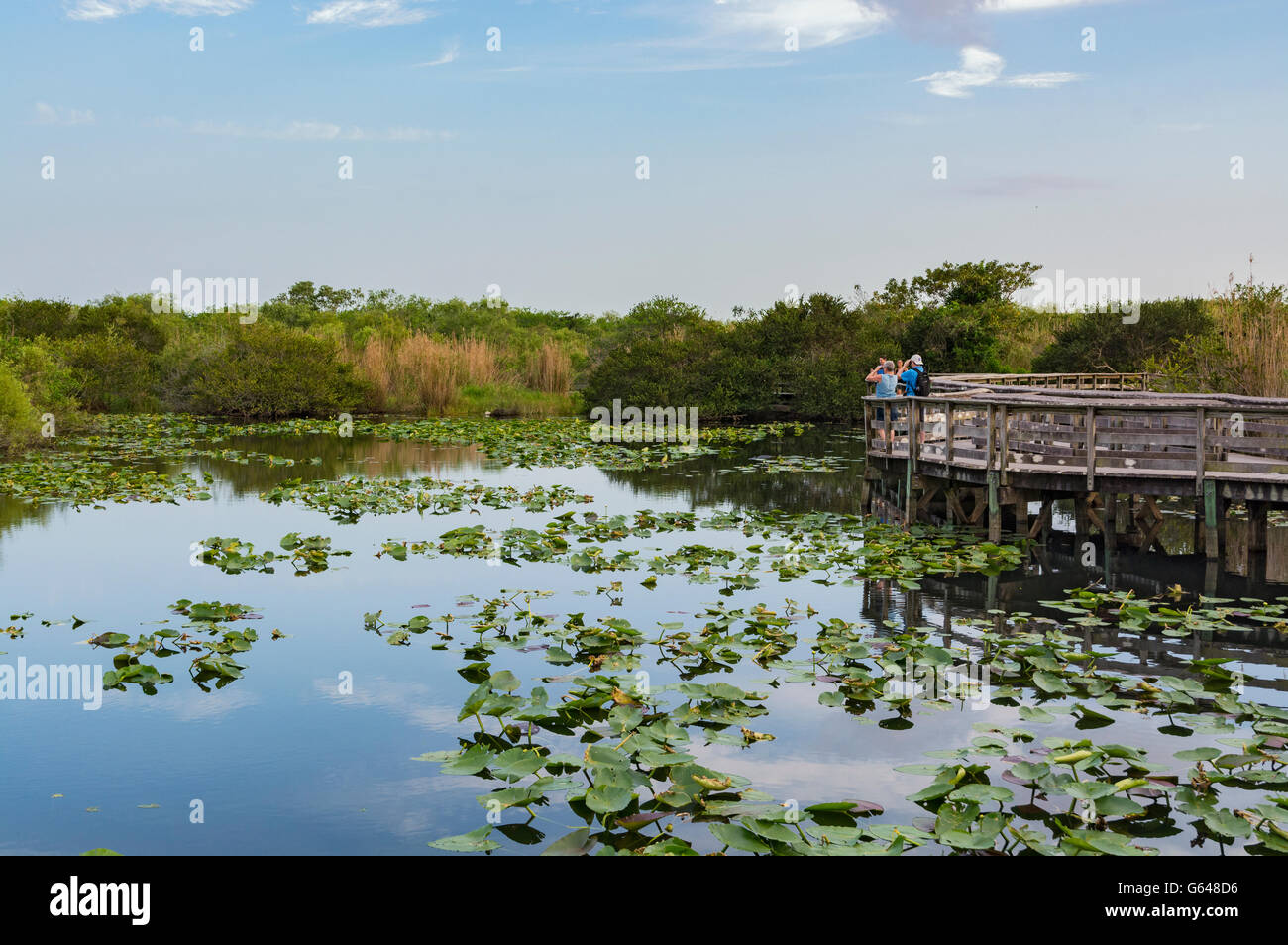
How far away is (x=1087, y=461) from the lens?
12.7 meters

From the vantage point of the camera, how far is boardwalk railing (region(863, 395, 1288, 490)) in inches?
474

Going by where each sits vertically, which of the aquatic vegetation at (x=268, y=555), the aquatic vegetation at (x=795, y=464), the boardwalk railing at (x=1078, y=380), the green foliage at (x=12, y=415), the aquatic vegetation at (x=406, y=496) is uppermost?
the boardwalk railing at (x=1078, y=380)

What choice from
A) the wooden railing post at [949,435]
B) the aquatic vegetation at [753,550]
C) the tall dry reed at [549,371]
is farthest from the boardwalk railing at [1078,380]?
the tall dry reed at [549,371]

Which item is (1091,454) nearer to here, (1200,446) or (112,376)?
(1200,446)

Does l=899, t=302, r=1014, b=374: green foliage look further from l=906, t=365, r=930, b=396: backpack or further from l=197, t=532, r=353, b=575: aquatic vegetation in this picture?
l=197, t=532, r=353, b=575: aquatic vegetation

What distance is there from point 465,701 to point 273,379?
32.7 metres

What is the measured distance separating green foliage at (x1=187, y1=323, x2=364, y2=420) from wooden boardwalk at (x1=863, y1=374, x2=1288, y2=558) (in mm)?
25080

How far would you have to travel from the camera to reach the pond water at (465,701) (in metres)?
5.43

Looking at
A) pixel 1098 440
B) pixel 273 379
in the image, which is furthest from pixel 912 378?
pixel 273 379

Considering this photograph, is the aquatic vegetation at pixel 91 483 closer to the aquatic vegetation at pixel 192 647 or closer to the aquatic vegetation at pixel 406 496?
the aquatic vegetation at pixel 406 496

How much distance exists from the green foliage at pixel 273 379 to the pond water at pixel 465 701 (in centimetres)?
2393

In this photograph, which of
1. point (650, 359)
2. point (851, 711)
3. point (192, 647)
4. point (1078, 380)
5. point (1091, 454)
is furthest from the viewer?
point (650, 359)
